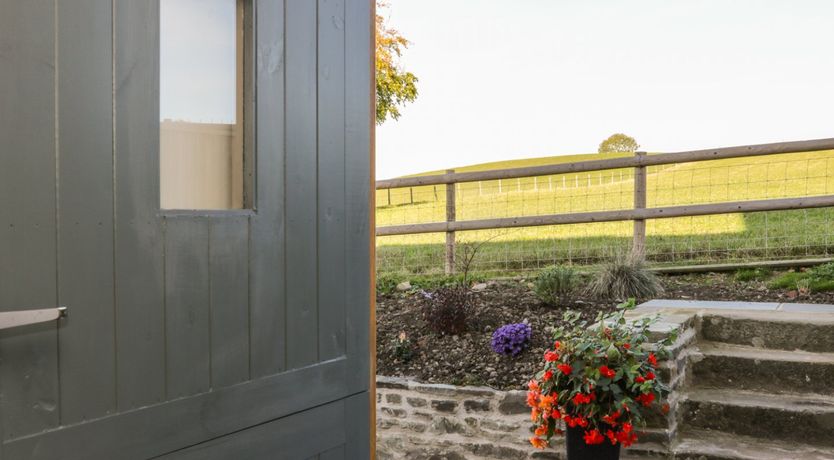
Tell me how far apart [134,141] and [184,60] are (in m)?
0.26

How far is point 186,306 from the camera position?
1.57 meters

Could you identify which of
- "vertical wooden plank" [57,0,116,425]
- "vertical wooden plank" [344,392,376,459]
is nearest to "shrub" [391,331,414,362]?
"vertical wooden plank" [344,392,376,459]

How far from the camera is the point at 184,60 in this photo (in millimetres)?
1605

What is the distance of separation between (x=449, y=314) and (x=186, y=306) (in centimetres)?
350

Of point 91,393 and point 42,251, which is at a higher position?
point 42,251

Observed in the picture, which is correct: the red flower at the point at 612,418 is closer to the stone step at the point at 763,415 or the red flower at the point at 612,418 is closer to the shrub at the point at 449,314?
the stone step at the point at 763,415

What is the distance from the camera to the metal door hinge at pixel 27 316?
1231 millimetres

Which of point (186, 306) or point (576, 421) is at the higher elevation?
point (186, 306)

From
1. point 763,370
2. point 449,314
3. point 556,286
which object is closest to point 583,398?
point 763,370

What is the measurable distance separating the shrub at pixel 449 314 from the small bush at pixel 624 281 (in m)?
1.10

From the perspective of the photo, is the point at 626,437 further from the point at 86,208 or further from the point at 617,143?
the point at 617,143

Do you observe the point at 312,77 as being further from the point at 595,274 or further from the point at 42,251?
the point at 595,274

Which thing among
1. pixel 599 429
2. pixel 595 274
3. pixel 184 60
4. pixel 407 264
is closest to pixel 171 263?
pixel 184 60

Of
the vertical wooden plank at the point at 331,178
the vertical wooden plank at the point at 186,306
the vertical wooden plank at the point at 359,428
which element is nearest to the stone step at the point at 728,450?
the vertical wooden plank at the point at 359,428
